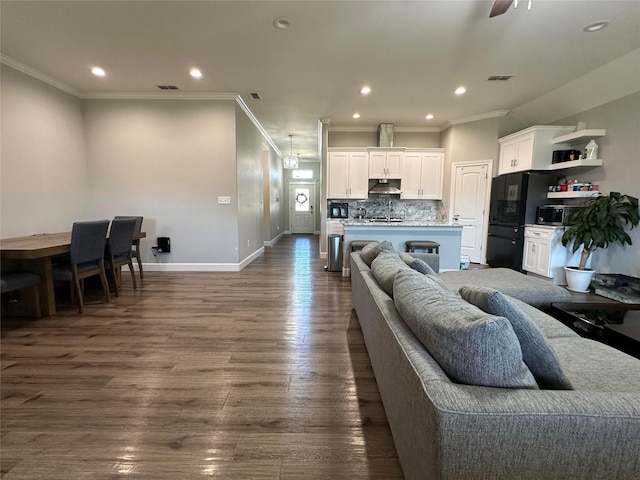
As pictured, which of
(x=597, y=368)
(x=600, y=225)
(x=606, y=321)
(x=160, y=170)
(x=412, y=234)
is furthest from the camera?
(x=160, y=170)

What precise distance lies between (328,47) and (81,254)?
3.62m

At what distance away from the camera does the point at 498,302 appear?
42.2 inches

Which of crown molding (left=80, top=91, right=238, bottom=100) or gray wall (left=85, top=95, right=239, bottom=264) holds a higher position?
crown molding (left=80, top=91, right=238, bottom=100)

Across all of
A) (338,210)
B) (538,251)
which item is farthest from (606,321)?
(338,210)

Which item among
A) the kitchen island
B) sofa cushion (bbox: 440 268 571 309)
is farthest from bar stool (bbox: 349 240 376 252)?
sofa cushion (bbox: 440 268 571 309)

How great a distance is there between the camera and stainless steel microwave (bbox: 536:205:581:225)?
4332 mm

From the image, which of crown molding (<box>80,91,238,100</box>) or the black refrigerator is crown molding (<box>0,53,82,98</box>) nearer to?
crown molding (<box>80,91,238,100</box>)

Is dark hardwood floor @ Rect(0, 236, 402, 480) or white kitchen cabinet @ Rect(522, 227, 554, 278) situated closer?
dark hardwood floor @ Rect(0, 236, 402, 480)

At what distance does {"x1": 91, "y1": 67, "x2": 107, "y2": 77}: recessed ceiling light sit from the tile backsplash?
4901mm

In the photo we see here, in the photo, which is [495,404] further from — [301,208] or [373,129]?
[301,208]

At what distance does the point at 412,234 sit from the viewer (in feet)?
14.6

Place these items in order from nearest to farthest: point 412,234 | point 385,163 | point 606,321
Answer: point 606,321
point 412,234
point 385,163

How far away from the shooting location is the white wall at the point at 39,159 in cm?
354

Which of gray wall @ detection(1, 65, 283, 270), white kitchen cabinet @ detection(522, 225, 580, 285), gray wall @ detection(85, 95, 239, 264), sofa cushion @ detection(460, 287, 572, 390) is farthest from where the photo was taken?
gray wall @ detection(85, 95, 239, 264)
